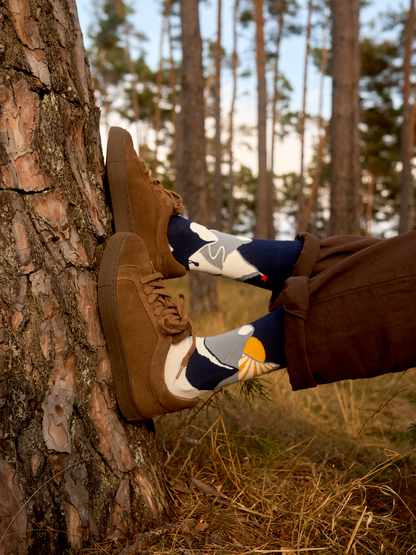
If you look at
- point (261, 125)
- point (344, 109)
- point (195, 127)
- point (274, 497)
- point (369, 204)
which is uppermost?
point (261, 125)

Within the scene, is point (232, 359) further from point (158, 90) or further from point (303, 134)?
point (303, 134)

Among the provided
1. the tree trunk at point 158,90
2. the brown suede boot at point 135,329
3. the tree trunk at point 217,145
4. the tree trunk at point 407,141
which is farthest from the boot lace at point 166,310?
the tree trunk at point 158,90

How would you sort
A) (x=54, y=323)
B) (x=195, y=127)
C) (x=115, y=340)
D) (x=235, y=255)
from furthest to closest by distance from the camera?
(x=195, y=127) → (x=235, y=255) → (x=115, y=340) → (x=54, y=323)

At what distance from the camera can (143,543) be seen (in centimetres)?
104

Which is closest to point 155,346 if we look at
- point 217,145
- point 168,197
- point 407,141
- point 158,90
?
point 168,197

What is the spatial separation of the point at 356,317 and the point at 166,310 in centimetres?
56

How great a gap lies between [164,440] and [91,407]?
48 cm

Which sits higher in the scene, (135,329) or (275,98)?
(275,98)

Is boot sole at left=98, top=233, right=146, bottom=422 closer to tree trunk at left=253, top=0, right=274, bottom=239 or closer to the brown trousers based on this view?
the brown trousers

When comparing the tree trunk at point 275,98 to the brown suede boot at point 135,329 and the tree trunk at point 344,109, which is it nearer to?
the tree trunk at point 344,109

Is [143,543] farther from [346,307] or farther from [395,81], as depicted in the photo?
[395,81]

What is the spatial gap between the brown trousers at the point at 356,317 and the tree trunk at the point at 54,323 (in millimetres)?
533

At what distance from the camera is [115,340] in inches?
44.1

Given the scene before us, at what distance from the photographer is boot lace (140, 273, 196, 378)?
4.02 ft
